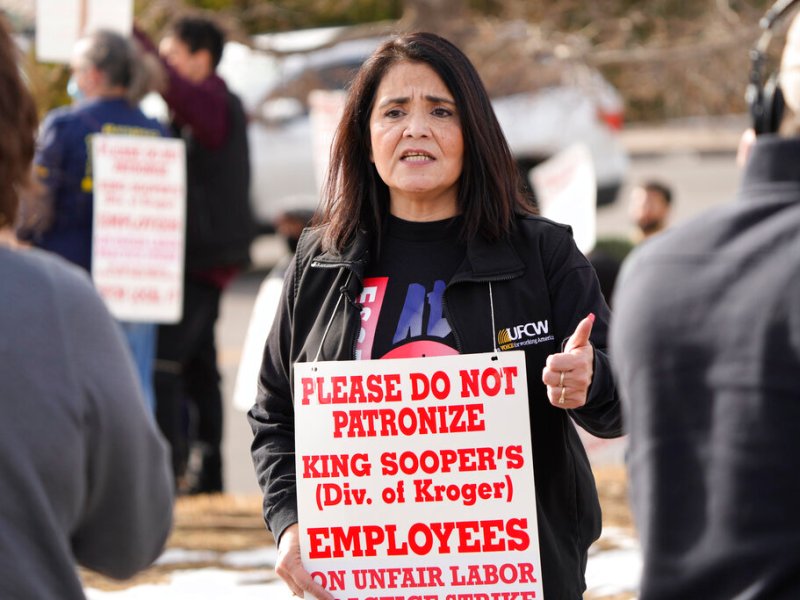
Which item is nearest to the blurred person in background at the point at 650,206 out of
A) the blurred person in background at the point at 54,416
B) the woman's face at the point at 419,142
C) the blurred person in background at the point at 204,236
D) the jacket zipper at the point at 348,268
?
the blurred person in background at the point at 204,236

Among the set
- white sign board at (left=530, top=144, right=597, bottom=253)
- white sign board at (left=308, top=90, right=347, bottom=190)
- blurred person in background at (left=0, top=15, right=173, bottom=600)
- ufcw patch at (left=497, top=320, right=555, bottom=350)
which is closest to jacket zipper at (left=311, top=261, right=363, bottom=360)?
ufcw patch at (left=497, top=320, right=555, bottom=350)

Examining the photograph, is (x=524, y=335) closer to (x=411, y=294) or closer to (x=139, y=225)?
(x=411, y=294)

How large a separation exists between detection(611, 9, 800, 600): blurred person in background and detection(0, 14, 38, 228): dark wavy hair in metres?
0.87

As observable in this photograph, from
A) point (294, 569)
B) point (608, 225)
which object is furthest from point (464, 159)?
point (608, 225)

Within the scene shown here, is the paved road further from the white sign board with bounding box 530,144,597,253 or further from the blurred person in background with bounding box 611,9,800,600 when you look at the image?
the white sign board with bounding box 530,144,597,253

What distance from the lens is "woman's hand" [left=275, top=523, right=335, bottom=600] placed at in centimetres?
295

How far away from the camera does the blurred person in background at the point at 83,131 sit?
6207 millimetres

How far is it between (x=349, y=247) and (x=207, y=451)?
158 inches

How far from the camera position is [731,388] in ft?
6.16

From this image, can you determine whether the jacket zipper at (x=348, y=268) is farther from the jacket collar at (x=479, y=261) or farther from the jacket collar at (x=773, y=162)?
the jacket collar at (x=773, y=162)

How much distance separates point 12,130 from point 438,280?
1.22 meters

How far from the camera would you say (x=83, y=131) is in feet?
20.5

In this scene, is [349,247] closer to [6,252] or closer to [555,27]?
[6,252]

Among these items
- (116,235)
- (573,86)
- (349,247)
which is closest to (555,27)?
(573,86)
